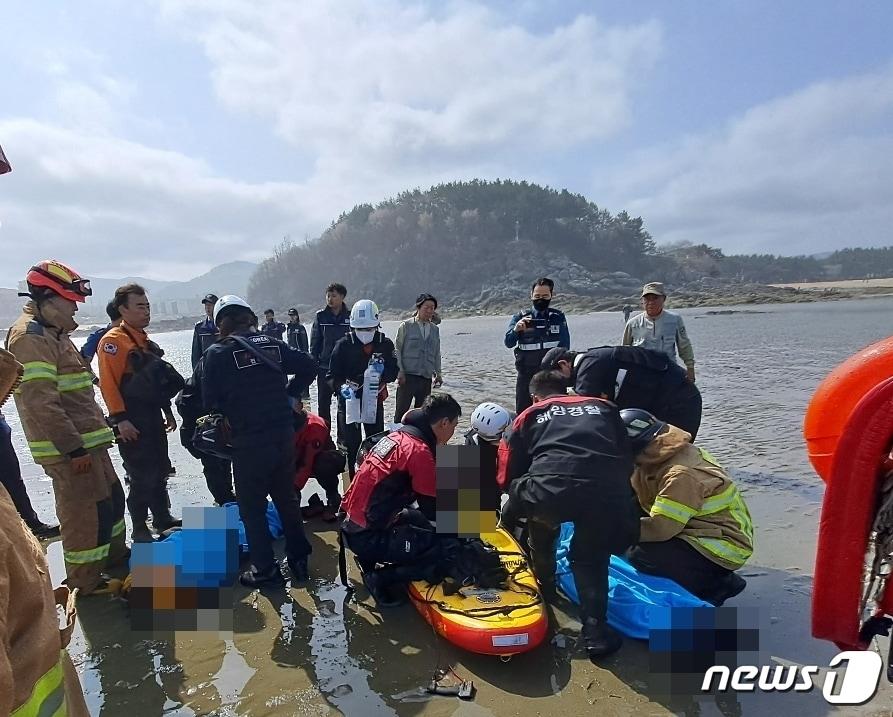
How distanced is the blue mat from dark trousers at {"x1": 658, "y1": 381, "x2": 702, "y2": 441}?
6.12 feet

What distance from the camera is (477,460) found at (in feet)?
11.4

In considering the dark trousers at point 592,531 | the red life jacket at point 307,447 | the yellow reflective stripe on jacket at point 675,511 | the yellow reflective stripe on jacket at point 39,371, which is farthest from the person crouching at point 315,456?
the yellow reflective stripe on jacket at point 675,511

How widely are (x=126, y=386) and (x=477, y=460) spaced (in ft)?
9.68

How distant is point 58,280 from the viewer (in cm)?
363

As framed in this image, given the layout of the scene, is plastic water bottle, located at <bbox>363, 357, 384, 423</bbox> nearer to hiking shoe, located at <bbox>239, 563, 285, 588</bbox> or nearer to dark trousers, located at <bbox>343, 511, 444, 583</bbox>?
hiking shoe, located at <bbox>239, 563, 285, 588</bbox>

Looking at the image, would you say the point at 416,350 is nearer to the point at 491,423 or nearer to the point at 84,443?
the point at 491,423

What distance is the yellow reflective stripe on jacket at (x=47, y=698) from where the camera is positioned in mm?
1127

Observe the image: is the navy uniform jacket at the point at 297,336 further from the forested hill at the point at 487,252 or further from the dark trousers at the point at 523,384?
the forested hill at the point at 487,252

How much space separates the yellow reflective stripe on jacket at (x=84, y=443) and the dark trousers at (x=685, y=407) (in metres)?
4.49

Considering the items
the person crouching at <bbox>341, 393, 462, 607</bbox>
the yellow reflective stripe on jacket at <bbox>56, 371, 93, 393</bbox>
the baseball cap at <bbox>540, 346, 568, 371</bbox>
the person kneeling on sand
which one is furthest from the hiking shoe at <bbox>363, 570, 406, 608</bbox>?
the baseball cap at <bbox>540, 346, 568, 371</bbox>

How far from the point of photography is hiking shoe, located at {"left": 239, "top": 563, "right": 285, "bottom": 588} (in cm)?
392

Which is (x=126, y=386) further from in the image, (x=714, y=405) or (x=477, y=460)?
(x=714, y=405)

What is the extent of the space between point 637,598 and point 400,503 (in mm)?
1506

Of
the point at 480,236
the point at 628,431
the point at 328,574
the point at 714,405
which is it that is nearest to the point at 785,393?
the point at 714,405
